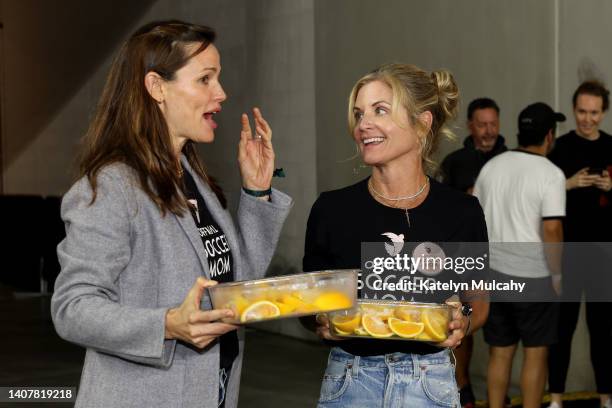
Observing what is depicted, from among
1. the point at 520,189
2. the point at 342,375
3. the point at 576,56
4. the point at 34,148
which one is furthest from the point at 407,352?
the point at 34,148

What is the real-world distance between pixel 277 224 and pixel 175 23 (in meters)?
0.47

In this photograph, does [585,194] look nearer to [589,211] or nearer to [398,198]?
[589,211]

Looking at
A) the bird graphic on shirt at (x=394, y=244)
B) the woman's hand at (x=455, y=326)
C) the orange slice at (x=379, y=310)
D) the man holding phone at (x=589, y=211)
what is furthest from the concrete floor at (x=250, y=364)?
the orange slice at (x=379, y=310)

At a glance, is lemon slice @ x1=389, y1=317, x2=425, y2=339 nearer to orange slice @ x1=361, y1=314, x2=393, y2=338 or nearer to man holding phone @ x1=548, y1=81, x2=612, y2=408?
orange slice @ x1=361, y1=314, x2=393, y2=338

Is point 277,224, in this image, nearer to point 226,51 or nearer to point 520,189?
point 520,189

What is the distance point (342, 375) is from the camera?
2020 millimetres

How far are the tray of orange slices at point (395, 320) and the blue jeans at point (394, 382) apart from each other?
7.4 inches

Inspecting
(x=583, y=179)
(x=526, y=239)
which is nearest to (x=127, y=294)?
(x=526, y=239)

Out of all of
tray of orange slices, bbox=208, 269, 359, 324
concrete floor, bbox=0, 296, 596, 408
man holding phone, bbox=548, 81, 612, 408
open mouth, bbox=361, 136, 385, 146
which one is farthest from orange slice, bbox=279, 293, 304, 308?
concrete floor, bbox=0, 296, 596, 408

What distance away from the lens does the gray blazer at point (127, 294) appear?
1.59 m

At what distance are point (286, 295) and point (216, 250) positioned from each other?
0.25m

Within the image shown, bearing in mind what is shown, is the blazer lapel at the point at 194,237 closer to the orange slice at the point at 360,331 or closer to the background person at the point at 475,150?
the orange slice at the point at 360,331

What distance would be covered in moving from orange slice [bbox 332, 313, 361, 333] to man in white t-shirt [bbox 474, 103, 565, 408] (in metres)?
2.15

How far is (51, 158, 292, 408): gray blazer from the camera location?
5.21ft
